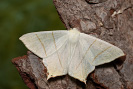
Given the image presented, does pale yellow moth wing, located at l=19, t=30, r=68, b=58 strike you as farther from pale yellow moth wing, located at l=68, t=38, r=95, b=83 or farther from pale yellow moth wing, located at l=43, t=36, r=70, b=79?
pale yellow moth wing, located at l=68, t=38, r=95, b=83

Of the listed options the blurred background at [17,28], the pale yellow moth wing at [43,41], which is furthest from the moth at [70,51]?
the blurred background at [17,28]

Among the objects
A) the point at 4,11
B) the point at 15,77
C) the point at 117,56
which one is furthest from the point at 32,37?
the point at 4,11

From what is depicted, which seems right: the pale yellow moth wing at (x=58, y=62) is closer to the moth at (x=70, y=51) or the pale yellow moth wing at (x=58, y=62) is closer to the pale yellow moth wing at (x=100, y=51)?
the moth at (x=70, y=51)

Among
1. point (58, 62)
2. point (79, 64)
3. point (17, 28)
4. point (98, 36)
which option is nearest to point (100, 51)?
point (98, 36)

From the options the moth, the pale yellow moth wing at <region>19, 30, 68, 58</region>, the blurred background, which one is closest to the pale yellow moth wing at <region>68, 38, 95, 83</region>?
the moth

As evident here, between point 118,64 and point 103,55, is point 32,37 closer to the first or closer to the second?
point 103,55

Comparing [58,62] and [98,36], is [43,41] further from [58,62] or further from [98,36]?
[98,36]
